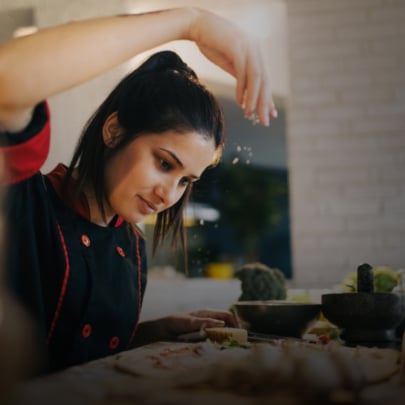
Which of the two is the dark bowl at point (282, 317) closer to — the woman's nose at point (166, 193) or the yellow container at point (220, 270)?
the woman's nose at point (166, 193)

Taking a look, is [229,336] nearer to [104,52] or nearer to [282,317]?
[282,317]

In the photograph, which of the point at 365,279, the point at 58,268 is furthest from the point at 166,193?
the point at 365,279

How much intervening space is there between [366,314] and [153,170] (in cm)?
36

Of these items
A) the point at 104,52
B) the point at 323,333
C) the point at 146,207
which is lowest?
the point at 323,333

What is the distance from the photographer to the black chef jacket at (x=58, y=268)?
762 millimetres

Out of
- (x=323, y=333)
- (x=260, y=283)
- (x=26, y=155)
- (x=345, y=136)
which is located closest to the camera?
(x=26, y=155)

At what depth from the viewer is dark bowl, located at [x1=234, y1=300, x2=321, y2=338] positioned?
2.64 feet

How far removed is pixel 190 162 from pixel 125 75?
7.2 inches

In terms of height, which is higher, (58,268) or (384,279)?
(58,268)

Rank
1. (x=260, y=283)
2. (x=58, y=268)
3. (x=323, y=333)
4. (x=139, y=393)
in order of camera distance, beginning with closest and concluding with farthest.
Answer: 1. (x=139, y=393)
2. (x=58, y=268)
3. (x=323, y=333)
4. (x=260, y=283)

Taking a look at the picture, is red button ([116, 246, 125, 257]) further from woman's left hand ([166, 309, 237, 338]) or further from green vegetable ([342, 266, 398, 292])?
green vegetable ([342, 266, 398, 292])

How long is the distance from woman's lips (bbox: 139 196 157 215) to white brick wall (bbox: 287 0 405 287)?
439mm

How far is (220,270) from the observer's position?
118 cm

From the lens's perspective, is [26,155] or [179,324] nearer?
[26,155]
